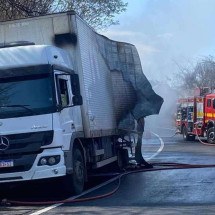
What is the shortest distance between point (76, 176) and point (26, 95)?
6.51ft

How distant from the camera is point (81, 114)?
40.3 ft

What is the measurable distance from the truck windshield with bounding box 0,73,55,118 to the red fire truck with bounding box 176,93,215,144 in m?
19.9

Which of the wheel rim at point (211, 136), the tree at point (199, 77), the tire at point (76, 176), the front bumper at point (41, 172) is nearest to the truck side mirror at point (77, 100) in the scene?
the tire at point (76, 176)

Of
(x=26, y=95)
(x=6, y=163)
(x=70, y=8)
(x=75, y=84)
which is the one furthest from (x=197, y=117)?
(x=6, y=163)

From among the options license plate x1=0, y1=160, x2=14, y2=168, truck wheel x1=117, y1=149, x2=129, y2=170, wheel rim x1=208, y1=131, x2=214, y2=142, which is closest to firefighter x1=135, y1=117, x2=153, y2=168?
truck wheel x1=117, y1=149, x2=129, y2=170

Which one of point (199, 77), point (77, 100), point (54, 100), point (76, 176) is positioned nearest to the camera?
point (54, 100)

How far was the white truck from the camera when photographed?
34.8ft

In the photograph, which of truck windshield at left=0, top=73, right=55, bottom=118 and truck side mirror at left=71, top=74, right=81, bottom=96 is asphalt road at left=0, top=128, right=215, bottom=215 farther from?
truck side mirror at left=71, top=74, right=81, bottom=96

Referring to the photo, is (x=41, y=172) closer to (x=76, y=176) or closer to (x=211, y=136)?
(x=76, y=176)

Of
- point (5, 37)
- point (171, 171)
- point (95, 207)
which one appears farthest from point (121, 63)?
point (95, 207)

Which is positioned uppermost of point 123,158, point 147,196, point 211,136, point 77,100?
point 77,100

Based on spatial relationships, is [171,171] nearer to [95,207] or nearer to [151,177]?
[151,177]

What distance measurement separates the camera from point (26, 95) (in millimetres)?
10750

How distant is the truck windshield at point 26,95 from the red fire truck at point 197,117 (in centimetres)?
1994
